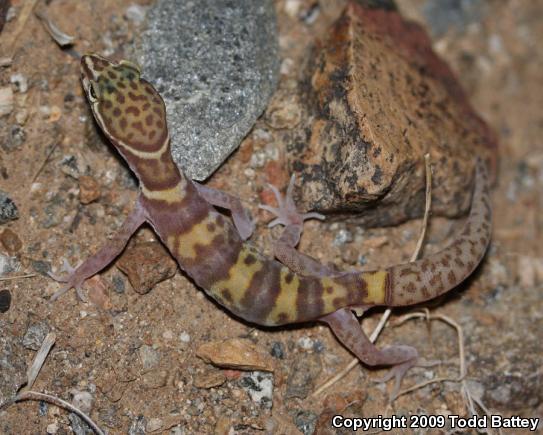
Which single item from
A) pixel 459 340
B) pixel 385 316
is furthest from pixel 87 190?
pixel 459 340

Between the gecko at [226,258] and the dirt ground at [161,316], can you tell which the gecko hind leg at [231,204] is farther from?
the dirt ground at [161,316]

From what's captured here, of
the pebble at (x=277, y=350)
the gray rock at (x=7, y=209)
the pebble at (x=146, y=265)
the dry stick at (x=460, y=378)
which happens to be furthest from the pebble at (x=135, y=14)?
the dry stick at (x=460, y=378)

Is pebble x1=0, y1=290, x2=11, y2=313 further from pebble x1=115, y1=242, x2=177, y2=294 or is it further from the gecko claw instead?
the gecko claw

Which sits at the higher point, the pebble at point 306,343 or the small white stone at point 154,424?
the pebble at point 306,343

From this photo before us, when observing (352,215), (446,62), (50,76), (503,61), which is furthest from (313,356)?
(503,61)

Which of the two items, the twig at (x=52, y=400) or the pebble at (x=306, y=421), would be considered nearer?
the twig at (x=52, y=400)

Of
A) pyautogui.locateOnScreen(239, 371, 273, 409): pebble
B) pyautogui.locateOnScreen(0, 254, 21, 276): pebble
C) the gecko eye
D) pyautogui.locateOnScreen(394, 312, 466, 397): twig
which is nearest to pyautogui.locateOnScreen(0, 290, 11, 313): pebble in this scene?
pyautogui.locateOnScreen(0, 254, 21, 276): pebble

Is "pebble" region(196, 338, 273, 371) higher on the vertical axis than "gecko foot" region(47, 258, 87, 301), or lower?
higher

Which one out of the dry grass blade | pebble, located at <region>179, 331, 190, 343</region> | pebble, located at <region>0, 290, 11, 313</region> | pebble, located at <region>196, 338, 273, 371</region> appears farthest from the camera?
the dry grass blade
